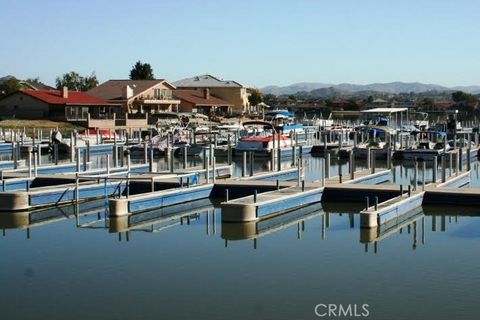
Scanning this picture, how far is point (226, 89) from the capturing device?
427 ft

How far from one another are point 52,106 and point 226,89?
157ft

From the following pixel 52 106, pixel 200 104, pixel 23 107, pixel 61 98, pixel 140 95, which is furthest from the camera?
pixel 200 104

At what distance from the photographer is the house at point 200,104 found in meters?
108

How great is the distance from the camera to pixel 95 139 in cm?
6625

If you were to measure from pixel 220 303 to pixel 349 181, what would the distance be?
17723mm

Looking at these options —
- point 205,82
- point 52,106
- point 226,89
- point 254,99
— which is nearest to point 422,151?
point 52,106

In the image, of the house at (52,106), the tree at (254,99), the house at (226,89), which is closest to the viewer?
the house at (52,106)

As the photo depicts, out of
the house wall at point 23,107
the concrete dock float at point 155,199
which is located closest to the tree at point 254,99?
the house wall at point 23,107

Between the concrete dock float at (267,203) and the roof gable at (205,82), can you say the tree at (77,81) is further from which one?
the concrete dock float at (267,203)

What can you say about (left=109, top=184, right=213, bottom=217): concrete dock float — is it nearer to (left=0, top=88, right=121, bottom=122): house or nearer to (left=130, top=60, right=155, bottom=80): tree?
(left=0, top=88, right=121, bottom=122): house

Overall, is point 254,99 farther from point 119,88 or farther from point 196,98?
point 119,88

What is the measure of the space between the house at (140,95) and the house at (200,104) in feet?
9.36

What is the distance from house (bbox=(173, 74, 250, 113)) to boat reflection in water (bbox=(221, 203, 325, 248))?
94.3m

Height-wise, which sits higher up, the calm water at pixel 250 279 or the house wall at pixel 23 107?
the house wall at pixel 23 107
